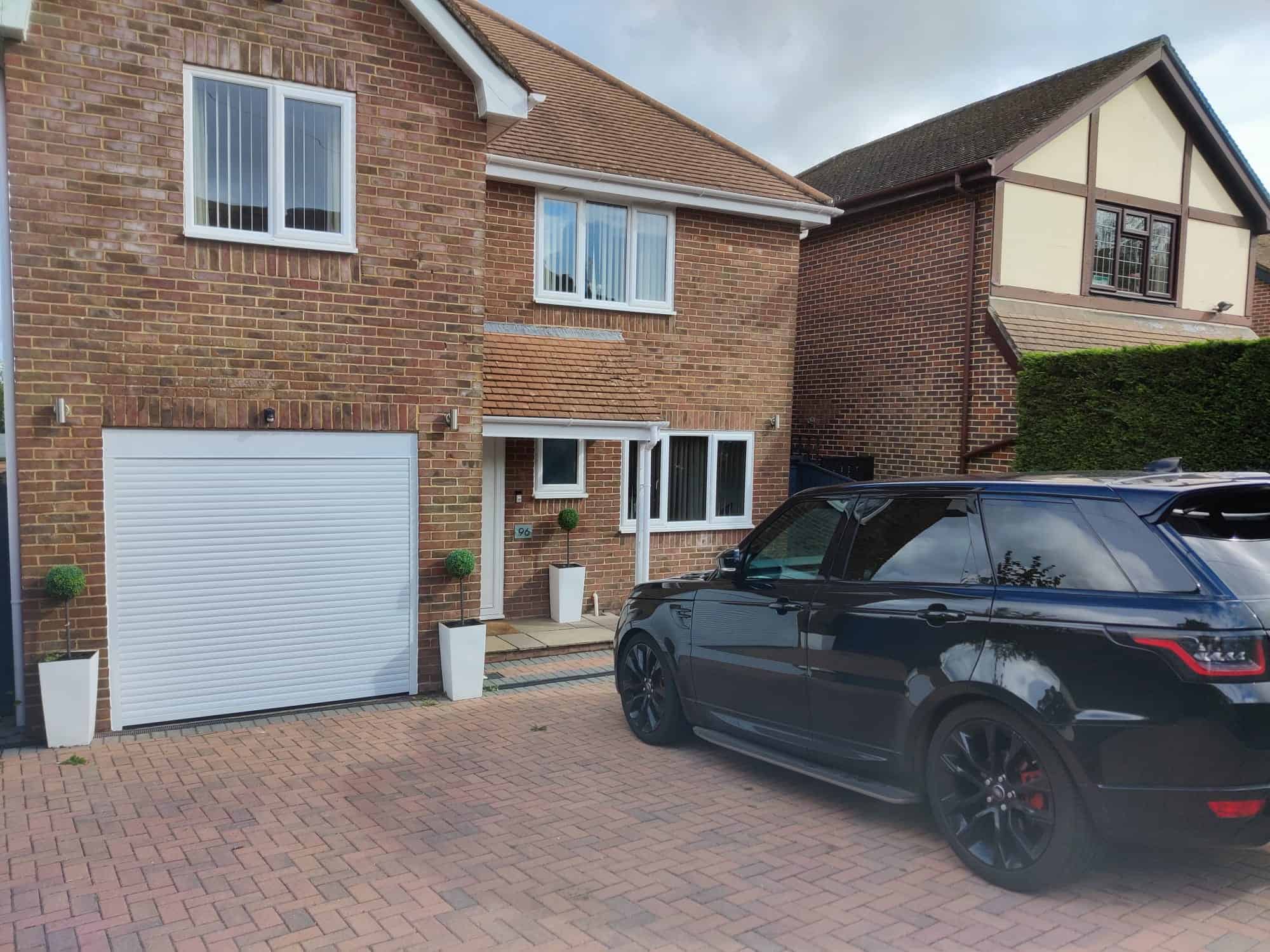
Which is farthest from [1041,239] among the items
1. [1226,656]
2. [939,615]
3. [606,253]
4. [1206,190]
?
[1226,656]

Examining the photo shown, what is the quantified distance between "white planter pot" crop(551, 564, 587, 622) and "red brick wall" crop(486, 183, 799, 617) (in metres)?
0.27

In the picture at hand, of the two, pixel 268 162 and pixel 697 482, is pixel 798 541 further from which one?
pixel 697 482

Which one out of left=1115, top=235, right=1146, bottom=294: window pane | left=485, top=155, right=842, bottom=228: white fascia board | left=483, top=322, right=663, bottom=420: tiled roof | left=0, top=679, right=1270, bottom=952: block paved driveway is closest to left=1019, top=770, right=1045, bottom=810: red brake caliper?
left=0, top=679, right=1270, bottom=952: block paved driveway

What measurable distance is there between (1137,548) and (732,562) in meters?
2.53

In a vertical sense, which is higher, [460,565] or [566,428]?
[566,428]

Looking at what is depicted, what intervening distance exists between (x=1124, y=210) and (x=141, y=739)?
552 inches

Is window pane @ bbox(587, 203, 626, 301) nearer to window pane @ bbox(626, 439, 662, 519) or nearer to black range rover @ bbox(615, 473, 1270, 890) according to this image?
window pane @ bbox(626, 439, 662, 519)

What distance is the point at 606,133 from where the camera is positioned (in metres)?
11.9

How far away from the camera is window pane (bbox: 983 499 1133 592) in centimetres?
413

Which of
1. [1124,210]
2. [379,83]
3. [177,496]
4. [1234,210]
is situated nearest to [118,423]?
[177,496]

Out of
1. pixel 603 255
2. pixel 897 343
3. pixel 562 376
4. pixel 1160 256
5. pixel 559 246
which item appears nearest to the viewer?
pixel 562 376

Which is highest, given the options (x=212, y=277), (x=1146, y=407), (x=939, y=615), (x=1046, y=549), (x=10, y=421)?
(x=212, y=277)

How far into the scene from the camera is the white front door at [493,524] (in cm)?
1066

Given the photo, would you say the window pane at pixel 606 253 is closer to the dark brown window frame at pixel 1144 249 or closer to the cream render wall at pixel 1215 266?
the dark brown window frame at pixel 1144 249
